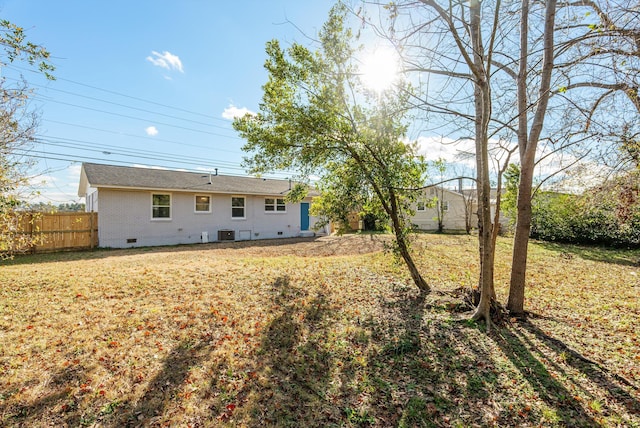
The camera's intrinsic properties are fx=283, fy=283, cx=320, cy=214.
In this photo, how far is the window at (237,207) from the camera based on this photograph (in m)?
16.1

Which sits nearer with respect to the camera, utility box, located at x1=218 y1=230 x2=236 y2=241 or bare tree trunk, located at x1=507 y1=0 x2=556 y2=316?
bare tree trunk, located at x1=507 y1=0 x2=556 y2=316

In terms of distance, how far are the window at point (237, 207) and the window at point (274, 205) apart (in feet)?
4.89

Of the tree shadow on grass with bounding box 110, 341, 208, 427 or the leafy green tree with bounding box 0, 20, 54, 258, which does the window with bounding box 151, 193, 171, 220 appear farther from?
the tree shadow on grass with bounding box 110, 341, 208, 427

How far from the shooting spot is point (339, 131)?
5.95m

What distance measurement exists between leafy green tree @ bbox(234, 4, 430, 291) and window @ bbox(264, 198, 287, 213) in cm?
1068

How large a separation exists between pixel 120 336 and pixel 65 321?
1.06 meters

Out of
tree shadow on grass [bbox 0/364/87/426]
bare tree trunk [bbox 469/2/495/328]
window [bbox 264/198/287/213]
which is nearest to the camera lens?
tree shadow on grass [bbox 0/364/87/426]

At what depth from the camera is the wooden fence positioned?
10927 millimetres

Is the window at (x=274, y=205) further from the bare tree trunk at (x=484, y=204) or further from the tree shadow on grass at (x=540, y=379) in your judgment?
the tree shadow on grass at (x=540, y=379)

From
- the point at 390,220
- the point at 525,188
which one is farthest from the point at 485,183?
the point at 390,220

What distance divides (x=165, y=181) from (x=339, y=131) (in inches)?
455

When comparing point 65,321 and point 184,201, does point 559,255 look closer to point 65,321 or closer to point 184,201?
point 65,321

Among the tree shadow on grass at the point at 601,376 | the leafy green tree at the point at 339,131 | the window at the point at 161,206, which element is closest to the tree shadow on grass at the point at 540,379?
the tree shadow on grass at the point at 601,376

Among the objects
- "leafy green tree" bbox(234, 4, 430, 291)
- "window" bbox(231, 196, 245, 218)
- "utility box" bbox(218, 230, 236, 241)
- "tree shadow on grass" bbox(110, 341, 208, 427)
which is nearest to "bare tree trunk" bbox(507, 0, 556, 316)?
"leafy green tree" bbox(234, 4, 430, 291)
